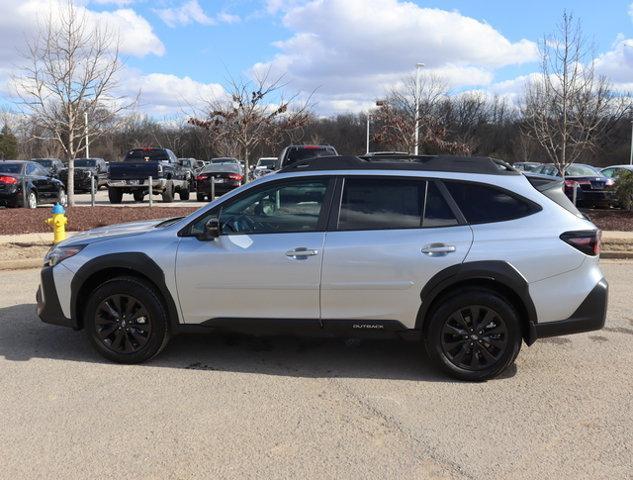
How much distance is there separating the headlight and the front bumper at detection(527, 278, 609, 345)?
3.67m

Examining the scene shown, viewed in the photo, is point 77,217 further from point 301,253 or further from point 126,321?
point 301,253

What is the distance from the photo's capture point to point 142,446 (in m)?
3.44

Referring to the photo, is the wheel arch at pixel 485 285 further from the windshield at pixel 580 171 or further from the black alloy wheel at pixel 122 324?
the windshield at pixel 580 171

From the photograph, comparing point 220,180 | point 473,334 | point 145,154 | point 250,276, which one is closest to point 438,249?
point 473,334

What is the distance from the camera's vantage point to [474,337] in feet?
14.5

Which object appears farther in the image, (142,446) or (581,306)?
(581,306)

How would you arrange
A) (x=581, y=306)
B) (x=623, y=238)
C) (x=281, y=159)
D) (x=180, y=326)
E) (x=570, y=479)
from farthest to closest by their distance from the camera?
(x=281, y=159) → (x=623, y=238) → (x=180, y=326) → (x=581, y=306) → (x=570, y=479)

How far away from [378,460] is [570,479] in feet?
3.36

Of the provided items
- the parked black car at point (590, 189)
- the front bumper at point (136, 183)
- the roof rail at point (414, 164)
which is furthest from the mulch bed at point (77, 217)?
the parked black car at point (590, 189)

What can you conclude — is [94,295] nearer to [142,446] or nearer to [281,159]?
[142,446]

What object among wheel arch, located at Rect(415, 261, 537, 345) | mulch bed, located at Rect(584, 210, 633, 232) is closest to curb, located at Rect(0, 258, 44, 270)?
wheel arch, located at Rect(415, 261, 537, 345)

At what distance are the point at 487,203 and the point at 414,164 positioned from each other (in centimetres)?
66

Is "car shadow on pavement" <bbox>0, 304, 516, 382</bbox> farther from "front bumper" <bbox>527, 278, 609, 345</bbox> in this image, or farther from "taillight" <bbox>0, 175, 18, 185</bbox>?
"taillight" <bbox>0, 175, 18, 185</bbox>

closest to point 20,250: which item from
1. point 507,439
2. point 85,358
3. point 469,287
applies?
point 85,358
